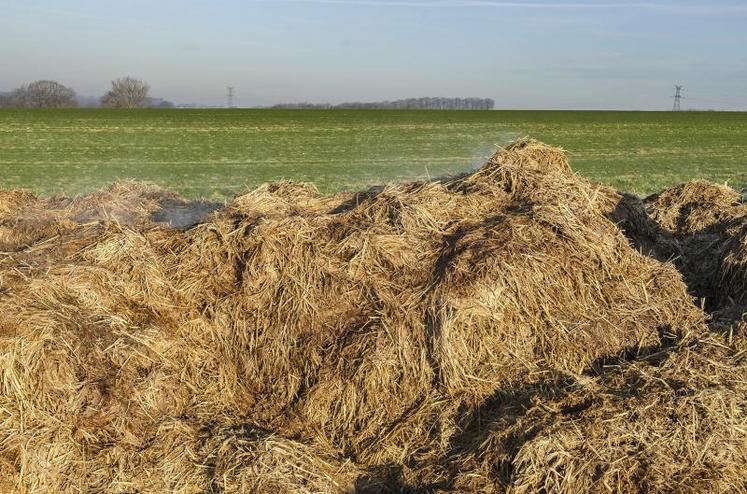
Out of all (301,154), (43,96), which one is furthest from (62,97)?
(301,154)

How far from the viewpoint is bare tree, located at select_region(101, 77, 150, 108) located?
98.0m

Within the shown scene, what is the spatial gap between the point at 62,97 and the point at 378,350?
338 feet

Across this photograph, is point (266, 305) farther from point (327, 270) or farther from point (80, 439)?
point (80, 439)

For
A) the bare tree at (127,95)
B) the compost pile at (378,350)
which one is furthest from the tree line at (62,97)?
the compost pile at (378,350)

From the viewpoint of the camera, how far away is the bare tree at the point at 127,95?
9804 centimetres

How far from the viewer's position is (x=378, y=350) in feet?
14.9

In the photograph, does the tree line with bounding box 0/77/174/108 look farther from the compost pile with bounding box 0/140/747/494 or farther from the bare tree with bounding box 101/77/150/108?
the compost pile with bounding box 0/140/747/494

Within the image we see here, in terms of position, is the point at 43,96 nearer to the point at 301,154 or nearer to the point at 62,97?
the point at 62,97

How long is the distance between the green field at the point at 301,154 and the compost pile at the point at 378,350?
5566 millimetres

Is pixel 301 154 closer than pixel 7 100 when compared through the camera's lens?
Yes

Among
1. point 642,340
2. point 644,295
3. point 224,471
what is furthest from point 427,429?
point 644,295

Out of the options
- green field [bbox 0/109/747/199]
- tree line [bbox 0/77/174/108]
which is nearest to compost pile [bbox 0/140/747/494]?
green field [bbox 0/109/747/199]

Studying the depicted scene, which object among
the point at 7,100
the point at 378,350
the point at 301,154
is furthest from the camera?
the point at 7,100

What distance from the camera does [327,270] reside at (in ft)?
16.6
